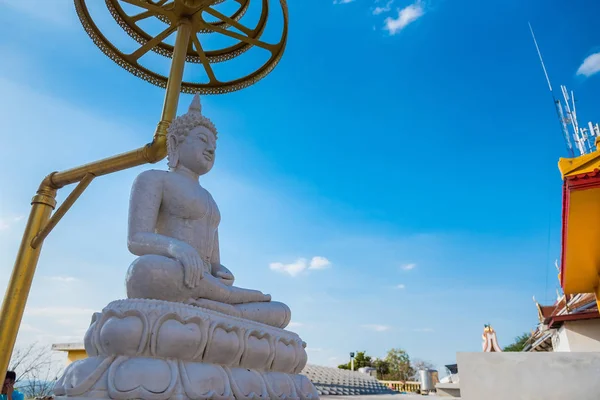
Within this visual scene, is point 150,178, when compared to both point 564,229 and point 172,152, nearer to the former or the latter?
point 172,152

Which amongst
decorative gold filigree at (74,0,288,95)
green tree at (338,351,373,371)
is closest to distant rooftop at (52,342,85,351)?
decorative gold filigree at (74,0,288,95)

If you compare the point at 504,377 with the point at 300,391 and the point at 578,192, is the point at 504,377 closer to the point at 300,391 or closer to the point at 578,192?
the point at 578,192

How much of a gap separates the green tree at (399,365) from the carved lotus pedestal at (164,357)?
36.0 meters

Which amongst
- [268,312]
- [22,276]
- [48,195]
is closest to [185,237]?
[268,312]

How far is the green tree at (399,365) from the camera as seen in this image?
34.7 metres

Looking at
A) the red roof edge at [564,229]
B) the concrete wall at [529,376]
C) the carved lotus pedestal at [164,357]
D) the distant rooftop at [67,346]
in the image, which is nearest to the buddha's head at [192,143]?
the carved lotus pedestal at [164,357]

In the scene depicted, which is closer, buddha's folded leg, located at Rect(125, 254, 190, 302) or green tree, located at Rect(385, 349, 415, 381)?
buddha's folded leg, located at Rect(125, 254, 190, 302)

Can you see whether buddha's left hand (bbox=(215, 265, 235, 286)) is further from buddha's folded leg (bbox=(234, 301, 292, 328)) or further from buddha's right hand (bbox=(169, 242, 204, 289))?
buddha's right hand (bbox=(169, 242, 204, 289))

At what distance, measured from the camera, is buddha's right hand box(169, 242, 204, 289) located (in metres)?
2.51

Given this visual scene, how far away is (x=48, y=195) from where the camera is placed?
204 inches

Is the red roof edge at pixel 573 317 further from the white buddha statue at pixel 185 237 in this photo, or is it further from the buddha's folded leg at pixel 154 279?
the buddha's folded leg at pixel 154 279

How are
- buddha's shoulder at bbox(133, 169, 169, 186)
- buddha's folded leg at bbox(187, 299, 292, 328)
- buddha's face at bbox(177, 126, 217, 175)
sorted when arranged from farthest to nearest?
buddha's face at bbox(177, 126, 217, 175), buddha's shoulder at bbox(133, 169, 169, 186), buddha's folded leg at bbox(187, 299, 292, 328)

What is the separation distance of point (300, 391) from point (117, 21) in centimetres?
625

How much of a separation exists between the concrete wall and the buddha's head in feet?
12.2
